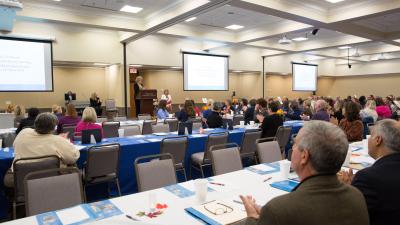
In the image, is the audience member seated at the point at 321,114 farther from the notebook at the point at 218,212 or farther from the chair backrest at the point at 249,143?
the notebook at the point at 218,212

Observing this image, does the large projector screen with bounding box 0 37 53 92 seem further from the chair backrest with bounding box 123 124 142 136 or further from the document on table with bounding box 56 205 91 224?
the document on table with bounding box 56 205 91 224

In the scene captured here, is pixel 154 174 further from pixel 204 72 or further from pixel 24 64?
pixel 204 72

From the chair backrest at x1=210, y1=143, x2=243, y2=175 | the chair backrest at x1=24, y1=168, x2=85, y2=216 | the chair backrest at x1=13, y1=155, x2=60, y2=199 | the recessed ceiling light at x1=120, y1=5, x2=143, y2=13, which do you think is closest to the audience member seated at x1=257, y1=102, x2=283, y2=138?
the chair backrest at x1=210, y1=143, x2=243, y2=175

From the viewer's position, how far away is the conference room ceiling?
7.35 m

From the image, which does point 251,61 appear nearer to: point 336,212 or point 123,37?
point 123,37

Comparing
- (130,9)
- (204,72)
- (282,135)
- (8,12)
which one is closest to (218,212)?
(282,135)

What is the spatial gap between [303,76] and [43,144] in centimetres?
1547

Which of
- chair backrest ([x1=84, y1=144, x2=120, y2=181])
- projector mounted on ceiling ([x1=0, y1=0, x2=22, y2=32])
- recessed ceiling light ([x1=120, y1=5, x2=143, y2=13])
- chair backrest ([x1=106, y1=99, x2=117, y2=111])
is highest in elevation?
recessed ceiling light ([x1=120, y1=5, x2=143, y2=13])

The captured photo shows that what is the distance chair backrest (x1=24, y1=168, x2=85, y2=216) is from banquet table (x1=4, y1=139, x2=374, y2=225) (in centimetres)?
33

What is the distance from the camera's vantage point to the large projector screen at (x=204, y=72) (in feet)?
37.3

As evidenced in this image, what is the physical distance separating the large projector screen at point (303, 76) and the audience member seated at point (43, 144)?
14.1 m

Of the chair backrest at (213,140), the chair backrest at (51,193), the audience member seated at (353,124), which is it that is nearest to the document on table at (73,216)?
the chair backrest at (51,193)

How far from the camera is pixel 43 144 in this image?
320cm

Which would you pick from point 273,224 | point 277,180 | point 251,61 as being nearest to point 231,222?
point 273,224
